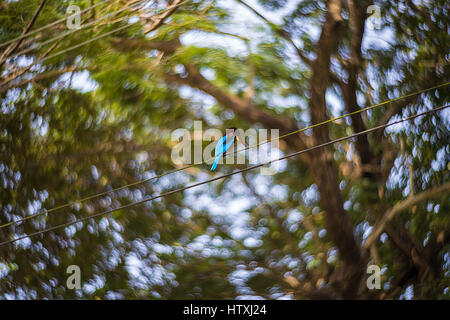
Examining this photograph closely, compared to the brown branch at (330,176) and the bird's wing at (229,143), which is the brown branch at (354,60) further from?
the bird's wing at (229,143)

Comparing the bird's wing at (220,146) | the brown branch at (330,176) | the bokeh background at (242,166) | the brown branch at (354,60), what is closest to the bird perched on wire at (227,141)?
the bird's wing at (220,146)

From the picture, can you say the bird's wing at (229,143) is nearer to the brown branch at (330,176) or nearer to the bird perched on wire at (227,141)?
the bird perched on wire at (227,141)

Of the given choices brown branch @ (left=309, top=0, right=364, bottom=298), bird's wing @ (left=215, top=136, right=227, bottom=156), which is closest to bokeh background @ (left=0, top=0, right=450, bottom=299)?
brown branch @ (left=309, top=0, right=364, bottom=298)

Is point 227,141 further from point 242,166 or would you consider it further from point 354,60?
point 354,60

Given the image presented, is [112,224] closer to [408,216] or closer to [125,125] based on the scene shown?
[125,125]

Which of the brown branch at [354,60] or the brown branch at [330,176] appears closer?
the brown branch at [330,176]

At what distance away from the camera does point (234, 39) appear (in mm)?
3045

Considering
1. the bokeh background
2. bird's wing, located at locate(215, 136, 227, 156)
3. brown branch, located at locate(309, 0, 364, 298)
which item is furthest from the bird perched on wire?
brown branch, located at locate(309, 0, 364, 298)

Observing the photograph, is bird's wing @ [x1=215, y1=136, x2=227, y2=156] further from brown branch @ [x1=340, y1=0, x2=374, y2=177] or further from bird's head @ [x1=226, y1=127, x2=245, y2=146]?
brown branch @ [x1=340, y1=0, x2=374, y2=177]

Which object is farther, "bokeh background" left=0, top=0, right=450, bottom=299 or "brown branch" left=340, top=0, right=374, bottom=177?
"brown branch" left=340, top=0, right=374, bottom=177

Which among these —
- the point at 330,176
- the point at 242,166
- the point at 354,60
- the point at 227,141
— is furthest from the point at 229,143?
the point at 354,60

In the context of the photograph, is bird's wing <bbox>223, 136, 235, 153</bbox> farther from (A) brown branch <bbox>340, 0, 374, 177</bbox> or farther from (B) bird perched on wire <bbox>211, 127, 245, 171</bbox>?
(A) brown branch <bbox>340, 0, 374, 177</bbox>

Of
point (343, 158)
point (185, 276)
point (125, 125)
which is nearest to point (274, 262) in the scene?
point (185, 276)

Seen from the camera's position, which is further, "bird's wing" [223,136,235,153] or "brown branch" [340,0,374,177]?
"brown branch" [340,0,374,177]
